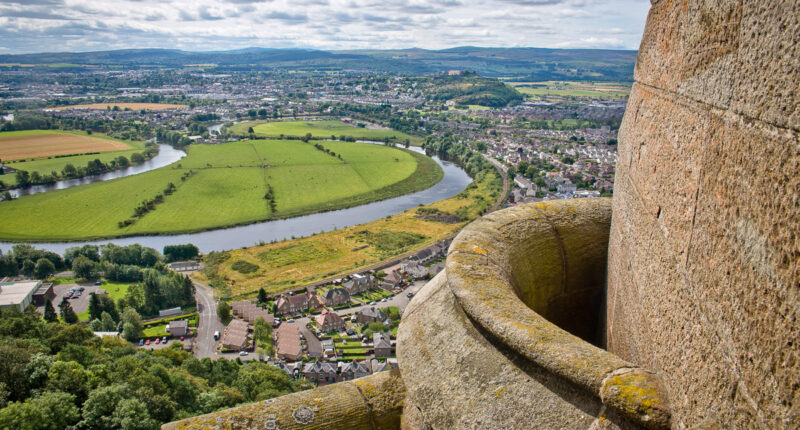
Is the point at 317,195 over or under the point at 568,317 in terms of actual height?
under

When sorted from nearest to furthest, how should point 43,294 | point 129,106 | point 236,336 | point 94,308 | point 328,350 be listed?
point 328,350, point 236,336, point 94,308, point 43,294, point 129,106

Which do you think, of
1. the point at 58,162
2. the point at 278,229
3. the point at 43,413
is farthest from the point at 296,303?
the point at 58,162

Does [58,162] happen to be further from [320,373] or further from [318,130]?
[320,373]

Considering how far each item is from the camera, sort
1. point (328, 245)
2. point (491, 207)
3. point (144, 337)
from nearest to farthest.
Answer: point (144, 337)
point (328, 245)
point (491, 207)

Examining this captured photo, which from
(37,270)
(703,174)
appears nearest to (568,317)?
(703,174)

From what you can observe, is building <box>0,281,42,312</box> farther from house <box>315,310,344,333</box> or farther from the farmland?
the farmland

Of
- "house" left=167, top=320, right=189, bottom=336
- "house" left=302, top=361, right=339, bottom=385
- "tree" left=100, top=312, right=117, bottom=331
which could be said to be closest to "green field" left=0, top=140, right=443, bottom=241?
"tree" left=100, top=312, right=117, bottom=331

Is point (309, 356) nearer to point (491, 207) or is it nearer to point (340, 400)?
point (340, 400)
